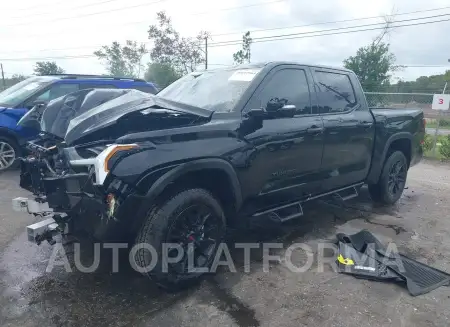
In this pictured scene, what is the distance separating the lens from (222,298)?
124 inches

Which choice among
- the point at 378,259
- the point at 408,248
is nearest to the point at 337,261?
the point at 378,259

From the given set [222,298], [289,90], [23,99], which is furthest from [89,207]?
[23,99]

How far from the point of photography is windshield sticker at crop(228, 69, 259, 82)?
381cm

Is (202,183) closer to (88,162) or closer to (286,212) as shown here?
(88,162)

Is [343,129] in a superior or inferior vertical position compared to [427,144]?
superior

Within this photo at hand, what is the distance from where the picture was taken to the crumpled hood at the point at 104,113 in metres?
3.08

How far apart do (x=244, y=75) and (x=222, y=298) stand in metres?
2.16

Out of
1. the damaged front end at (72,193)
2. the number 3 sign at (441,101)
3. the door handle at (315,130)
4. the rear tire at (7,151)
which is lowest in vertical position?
the rear tire at (7,151)

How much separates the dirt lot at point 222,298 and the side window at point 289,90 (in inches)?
61.1

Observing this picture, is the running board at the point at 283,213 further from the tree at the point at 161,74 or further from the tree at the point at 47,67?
the tree at the point at 47,67

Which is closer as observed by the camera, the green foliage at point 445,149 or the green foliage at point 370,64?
the green foliage at point 445,149

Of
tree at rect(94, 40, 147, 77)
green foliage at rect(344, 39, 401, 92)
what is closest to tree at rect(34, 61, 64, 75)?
tree at rect(94, 40, 147, 77)

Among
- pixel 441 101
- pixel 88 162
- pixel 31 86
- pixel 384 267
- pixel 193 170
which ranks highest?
pixel 31 86

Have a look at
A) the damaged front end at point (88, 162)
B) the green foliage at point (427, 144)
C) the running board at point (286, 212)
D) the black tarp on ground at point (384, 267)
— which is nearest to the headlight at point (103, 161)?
the damaged front end at point (88, 162)
